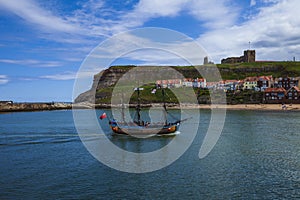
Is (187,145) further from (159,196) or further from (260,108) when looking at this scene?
(260,108)

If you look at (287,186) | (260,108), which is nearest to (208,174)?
(287,186)

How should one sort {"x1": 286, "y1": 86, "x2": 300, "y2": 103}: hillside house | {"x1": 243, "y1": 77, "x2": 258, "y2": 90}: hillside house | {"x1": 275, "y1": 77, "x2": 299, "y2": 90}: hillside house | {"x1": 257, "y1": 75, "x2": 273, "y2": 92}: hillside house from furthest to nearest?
{"x1": 243, "y1": 77, "x2": 258, "y2": 90}: hillside house
{"x1": 257, "y1": 75, "x2": 273, "y2": 92}: hillside house
{"x1": 275, "y1": 77, "x2": 299, "y2": 90}: hillside house
{"x1": 286, "y1": 86, "x2": 300, "y2": 103}: hillside house

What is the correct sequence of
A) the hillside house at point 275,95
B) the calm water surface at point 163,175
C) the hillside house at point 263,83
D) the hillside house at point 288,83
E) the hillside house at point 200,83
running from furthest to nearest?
1. the hillside house at point 200,83
2. the hillside house at point 263,83
3. the hillside house at point 288,83
4. the hillside house at point 275,95
5. the calm water surface at point 163,175

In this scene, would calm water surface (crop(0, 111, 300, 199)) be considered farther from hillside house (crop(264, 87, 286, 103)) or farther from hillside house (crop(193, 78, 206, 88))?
hillside house (crop(193, 78, 206, 88))

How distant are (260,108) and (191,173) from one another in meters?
98.3

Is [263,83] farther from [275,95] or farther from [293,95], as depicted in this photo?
[293,95]

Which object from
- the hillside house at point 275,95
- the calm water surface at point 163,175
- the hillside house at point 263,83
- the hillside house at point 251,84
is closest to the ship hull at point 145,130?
the calm water surface at point 163,175

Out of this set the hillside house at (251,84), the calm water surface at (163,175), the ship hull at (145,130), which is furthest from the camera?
the hillside house at (251,84)

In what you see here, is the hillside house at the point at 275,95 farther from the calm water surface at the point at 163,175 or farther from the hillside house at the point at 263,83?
the calm water surface at the point at 163,175

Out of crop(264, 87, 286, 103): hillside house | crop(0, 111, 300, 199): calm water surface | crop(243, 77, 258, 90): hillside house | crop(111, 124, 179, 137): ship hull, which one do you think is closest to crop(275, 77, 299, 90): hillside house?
crop(243, 77, 258, 90): hillside house

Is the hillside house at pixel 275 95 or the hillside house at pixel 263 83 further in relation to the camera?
the hillside house at pixel 263 83

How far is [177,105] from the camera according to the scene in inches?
5866

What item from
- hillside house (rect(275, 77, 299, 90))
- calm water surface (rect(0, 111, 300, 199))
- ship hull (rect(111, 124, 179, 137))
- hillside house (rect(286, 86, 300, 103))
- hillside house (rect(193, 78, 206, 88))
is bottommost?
calm water surface (rect(0, 111, 300, 199))

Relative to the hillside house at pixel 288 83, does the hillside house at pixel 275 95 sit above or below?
below
